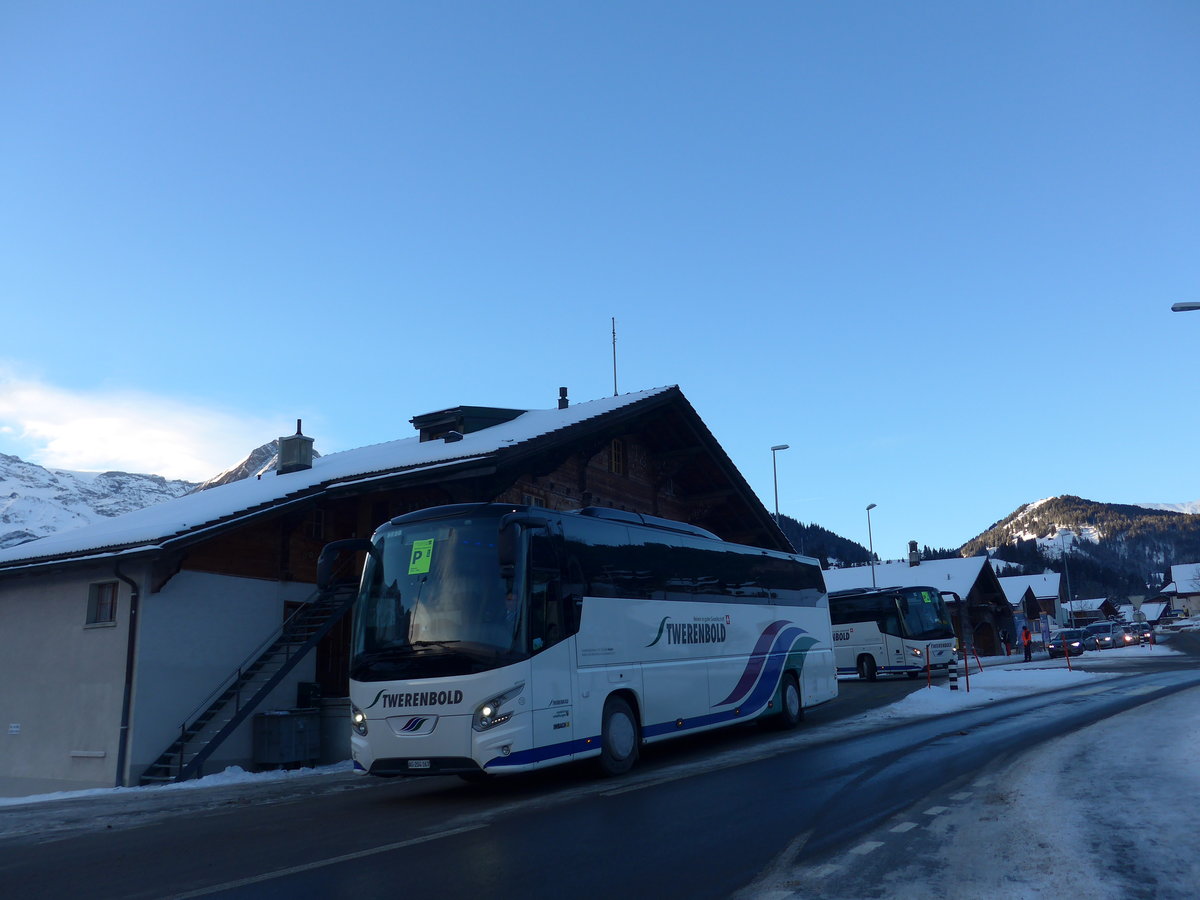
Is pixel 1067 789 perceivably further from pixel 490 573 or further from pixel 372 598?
pixel 372 598

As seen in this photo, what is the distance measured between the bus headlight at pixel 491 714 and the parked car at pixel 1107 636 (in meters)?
57.2

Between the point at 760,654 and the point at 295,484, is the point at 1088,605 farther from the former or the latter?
the point at 295,484

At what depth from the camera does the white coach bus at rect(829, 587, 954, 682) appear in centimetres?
3131

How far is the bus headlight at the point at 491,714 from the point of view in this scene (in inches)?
383

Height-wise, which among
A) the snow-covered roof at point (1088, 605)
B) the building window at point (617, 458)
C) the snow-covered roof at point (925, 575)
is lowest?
the snow-covered roof at point (1088, 605)

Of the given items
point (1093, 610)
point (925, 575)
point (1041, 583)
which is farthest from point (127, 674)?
point (1093, 610)

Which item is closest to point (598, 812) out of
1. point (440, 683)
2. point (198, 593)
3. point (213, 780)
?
point (440, 683)

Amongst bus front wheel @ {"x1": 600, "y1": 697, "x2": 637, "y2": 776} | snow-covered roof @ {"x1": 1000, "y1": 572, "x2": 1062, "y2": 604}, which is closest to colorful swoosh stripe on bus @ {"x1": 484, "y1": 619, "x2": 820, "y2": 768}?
bus front wheel @ {"x1": 600, "y1": 697, "x2": 637, "y2": 776}

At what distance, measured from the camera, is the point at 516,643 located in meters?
10.0

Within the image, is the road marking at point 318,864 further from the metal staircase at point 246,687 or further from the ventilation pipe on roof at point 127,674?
the ventilation pipe on roof at point 127,674

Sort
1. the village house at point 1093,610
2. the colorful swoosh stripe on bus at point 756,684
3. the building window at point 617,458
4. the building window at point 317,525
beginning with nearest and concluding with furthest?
the colorful swoosh stripe on bus at point 756,684 < the building window at point 317,525 < the building window at point 617,458 < the village house at point 1093,610

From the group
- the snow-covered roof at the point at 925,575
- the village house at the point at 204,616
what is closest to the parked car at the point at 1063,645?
the snow-covered roof at the point at 925,575

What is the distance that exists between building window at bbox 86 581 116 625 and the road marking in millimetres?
11925

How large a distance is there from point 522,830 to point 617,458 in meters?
16.6
